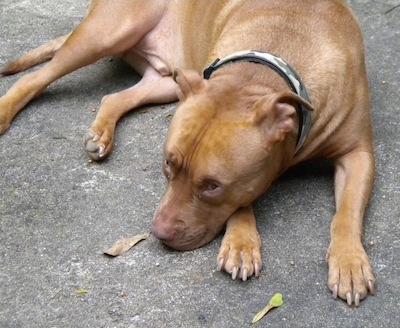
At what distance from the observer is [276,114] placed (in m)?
3.49

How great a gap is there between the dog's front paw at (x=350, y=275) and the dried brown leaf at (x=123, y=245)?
34.7 inches

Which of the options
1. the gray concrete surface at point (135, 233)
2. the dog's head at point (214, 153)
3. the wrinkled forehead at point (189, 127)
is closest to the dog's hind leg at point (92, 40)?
the gray concrete surface at point (135, 233)

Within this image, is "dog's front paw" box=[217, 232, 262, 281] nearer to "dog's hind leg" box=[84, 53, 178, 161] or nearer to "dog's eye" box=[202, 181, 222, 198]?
"dog's eye" box=[202, 181, 222, 198]

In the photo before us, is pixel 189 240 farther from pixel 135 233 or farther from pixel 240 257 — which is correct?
pixel 135 233

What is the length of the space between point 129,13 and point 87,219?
1.52 metres

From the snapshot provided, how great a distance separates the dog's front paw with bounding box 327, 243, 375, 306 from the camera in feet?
11.4

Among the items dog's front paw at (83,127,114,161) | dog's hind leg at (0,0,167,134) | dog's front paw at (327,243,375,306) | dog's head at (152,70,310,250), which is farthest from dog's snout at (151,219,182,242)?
dog's hind leg at (0,0,167,134)

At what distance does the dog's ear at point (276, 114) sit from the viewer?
3465 mm

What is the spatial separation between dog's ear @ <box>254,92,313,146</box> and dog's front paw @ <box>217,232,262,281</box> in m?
0.47

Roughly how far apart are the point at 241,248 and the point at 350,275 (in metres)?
0.48

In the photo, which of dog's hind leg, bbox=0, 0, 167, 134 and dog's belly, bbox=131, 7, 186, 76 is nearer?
dog's hind leg, bbox=0, 0, 167, 134

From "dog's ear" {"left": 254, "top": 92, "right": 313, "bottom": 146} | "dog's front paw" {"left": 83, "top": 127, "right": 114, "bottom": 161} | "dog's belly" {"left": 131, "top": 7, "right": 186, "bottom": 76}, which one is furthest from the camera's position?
"dog's belly" {"left": 131, "top": 7, "right": 186, "bottom": 76}

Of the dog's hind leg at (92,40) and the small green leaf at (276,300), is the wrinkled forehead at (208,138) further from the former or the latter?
the dog's hind leg at (92,40)

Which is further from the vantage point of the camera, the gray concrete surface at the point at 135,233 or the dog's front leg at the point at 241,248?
the dog's front leg at the point at 241,248
